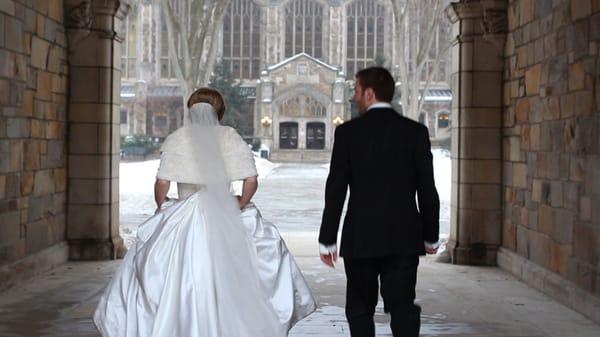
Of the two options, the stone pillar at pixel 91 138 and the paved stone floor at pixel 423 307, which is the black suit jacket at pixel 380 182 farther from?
the stone pillar at pixel 91 138

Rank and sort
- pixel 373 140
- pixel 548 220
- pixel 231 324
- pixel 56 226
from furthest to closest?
pixel 56 226 → pixel 548 220 → pixel 231 324 → pixel 373 140

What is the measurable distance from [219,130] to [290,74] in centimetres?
5385

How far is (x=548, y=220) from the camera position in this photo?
27.0 ft

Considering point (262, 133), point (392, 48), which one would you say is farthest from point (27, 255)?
point (392, 48)

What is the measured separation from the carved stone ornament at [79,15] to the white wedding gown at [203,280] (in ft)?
17.3

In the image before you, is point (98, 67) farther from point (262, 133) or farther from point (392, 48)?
point (392, 48)

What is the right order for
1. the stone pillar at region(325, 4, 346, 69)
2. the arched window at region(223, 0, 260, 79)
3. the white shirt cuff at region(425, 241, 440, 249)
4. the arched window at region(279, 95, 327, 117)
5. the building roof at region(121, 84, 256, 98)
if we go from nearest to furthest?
the white shirt cuff at region(425, 241, 440, 249) → the arched window at region(279, 95, 327, 117) → the building roof at region(121, 84, 256, 98) → the stone pillar at region(325, 4, 346, 69) → the arched window at region(223, 0, 260, 79)

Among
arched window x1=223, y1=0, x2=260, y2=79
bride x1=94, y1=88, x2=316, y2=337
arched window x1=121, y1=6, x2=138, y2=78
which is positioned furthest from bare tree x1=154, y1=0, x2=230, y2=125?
arched window x1=121, y1=6, x2=138, y2=78

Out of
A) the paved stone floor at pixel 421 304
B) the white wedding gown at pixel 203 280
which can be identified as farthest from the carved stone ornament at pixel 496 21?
the white wedding gown at pixel 203 280

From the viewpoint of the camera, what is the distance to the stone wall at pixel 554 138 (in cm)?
707

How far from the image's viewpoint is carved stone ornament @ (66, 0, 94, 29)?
32.2 ft

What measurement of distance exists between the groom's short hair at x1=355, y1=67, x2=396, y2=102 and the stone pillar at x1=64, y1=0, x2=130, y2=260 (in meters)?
6.33

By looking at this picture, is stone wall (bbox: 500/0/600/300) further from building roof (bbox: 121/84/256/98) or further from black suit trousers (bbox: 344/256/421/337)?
building roof (bbox: 121/84/256/98)

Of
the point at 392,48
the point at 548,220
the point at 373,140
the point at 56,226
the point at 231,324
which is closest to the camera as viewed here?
the point at 373,140
